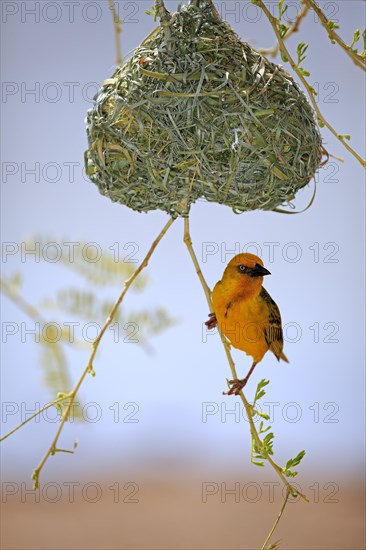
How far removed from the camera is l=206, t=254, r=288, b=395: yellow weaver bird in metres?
1.35

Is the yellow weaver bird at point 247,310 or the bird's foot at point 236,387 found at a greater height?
the yellow weaver bird at point 247,310

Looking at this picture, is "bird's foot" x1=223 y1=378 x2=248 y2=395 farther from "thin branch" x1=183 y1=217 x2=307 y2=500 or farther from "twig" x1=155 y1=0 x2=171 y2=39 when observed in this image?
"twig" x1=155 y1=0 x2=171 y2=39

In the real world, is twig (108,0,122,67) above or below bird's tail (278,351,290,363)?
above

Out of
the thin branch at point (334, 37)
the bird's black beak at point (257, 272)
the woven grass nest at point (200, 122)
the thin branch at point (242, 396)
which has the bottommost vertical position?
the thin branch at point (242, 396)

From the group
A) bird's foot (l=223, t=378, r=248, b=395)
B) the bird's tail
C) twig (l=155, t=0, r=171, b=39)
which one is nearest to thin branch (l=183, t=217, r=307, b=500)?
bird's foot (l=223, t=378, r=248, b=395)

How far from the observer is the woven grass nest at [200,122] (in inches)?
48.5

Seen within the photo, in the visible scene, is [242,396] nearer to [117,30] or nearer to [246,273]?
[246,273]

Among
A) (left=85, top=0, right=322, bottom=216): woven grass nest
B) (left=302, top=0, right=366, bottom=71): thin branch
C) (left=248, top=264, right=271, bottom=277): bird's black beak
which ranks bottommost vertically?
(left=248, top=264, right=271, bottom=277): bird's black beak

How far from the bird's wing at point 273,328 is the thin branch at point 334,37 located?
428mm

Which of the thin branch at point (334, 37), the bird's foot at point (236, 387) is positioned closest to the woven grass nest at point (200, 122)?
the thin branch at point (334, 37)

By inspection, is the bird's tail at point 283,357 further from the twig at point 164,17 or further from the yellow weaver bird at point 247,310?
the twig at point 164,17

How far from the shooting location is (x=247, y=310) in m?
1.38

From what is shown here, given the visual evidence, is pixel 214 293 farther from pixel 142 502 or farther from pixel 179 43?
pixel 142 502

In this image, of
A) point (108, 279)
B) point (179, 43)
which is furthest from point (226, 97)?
point (108, 279)
